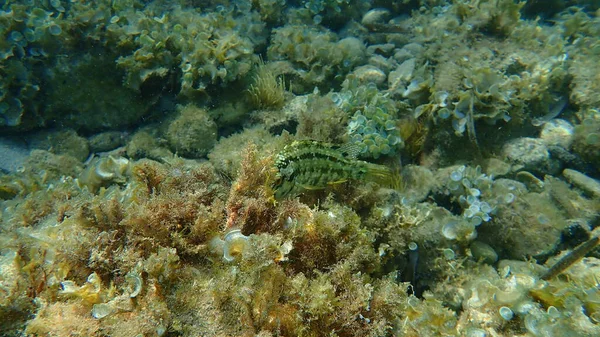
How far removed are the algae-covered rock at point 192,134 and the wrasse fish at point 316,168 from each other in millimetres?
2512

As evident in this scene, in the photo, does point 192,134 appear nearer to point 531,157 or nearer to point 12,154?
point 12,154

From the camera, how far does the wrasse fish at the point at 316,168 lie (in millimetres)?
3146

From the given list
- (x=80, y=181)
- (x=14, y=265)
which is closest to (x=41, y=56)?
(x=80, y=181)

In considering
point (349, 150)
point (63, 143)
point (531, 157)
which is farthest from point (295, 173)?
point (63, 143)

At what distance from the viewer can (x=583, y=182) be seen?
454 centimetres

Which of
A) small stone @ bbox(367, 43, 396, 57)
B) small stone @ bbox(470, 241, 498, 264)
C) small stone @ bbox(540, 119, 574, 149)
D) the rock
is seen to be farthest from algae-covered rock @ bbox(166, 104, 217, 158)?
small stone @ bbox(540, 119, 574, 149)

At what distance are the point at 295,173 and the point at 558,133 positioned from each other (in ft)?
15.5

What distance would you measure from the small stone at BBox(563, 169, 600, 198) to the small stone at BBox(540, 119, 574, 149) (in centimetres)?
51

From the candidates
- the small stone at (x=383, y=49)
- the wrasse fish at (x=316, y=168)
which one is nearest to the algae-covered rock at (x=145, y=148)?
the wrasse fish at (x=316, y=168)

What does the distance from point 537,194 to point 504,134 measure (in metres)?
1.18

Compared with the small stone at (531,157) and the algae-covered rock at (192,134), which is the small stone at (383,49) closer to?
the small stone at (531,157)

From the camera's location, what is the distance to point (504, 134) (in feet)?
16.7

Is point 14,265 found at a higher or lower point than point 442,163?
higher

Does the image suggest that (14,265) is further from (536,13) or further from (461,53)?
(536,13)
